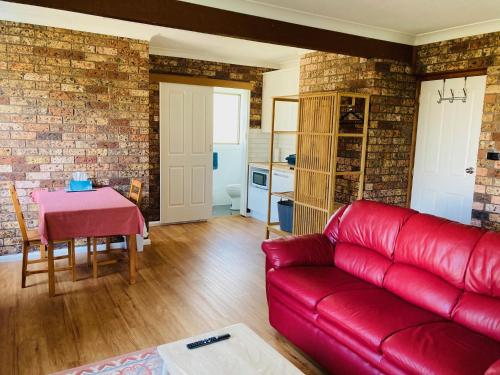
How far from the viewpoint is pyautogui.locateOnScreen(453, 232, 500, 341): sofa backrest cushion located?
6.79 ft

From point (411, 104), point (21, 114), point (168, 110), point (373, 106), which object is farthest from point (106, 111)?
point (411, 104)

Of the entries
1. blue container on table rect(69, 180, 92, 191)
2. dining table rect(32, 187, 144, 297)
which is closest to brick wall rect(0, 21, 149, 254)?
blue container on table rect(69, 180, 92, 191)

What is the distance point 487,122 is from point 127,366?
3864mm

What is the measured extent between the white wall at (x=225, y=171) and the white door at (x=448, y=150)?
358cm

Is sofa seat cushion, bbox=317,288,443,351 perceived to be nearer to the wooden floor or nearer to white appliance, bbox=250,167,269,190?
the wooden floor

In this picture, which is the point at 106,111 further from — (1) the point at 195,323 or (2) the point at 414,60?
(2) the point at 414,60

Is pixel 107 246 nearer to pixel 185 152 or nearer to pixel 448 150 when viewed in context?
pixel 185 152

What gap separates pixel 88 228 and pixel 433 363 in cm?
284

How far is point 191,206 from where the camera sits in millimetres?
6316

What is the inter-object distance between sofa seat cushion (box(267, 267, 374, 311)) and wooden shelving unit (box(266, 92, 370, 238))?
1566mm

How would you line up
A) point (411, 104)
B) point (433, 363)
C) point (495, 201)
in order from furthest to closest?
point (411, 104) → point (495, 201) → point (433, 363)

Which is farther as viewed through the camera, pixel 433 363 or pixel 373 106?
pixel 373 106

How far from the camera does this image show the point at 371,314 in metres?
2.21

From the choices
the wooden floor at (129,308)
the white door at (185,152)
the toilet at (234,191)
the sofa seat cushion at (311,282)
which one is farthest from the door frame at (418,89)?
the toilet at (234,191)
